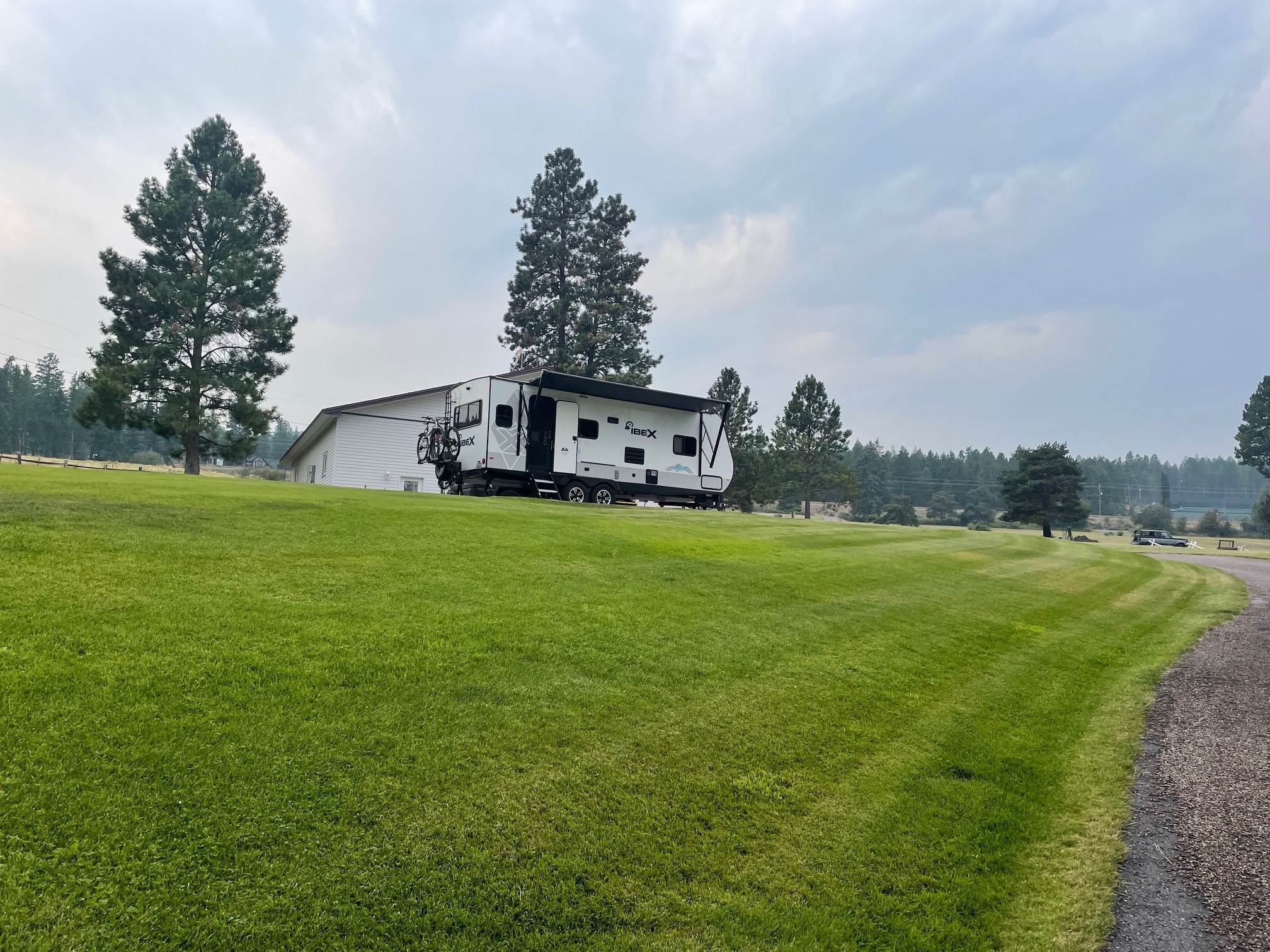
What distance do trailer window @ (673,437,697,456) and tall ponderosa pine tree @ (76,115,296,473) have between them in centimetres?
2280

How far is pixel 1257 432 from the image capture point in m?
77.9

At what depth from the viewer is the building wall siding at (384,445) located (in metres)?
29.3

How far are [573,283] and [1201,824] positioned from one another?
45393 millimetres

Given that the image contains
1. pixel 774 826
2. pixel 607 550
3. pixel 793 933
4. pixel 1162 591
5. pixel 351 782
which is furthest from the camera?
pixel 1162 591

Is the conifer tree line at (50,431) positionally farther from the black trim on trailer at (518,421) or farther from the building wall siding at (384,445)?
the black trim on trailer at (518,421)

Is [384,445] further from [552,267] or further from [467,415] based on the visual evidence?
[552,267]

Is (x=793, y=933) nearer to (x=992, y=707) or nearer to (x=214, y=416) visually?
(x=992, y=707)

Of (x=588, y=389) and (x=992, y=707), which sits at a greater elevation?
(x=588, y=389)

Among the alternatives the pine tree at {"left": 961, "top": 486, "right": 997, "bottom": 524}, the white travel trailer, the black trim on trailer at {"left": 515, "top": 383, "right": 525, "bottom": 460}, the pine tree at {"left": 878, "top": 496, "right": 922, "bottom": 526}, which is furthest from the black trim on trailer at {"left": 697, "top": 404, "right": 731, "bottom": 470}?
the pine tree at {"left": 961, "top": 486, "right": 997, "bottom": 524}

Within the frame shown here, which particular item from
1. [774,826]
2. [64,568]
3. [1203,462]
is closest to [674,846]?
[774,826]

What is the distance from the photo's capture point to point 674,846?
3.73 m

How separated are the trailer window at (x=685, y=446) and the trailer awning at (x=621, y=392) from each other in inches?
36.2

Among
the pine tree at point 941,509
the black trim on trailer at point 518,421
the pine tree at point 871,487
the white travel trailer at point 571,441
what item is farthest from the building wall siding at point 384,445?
the pine tree at point 941,509

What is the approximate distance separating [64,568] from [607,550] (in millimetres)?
6298
